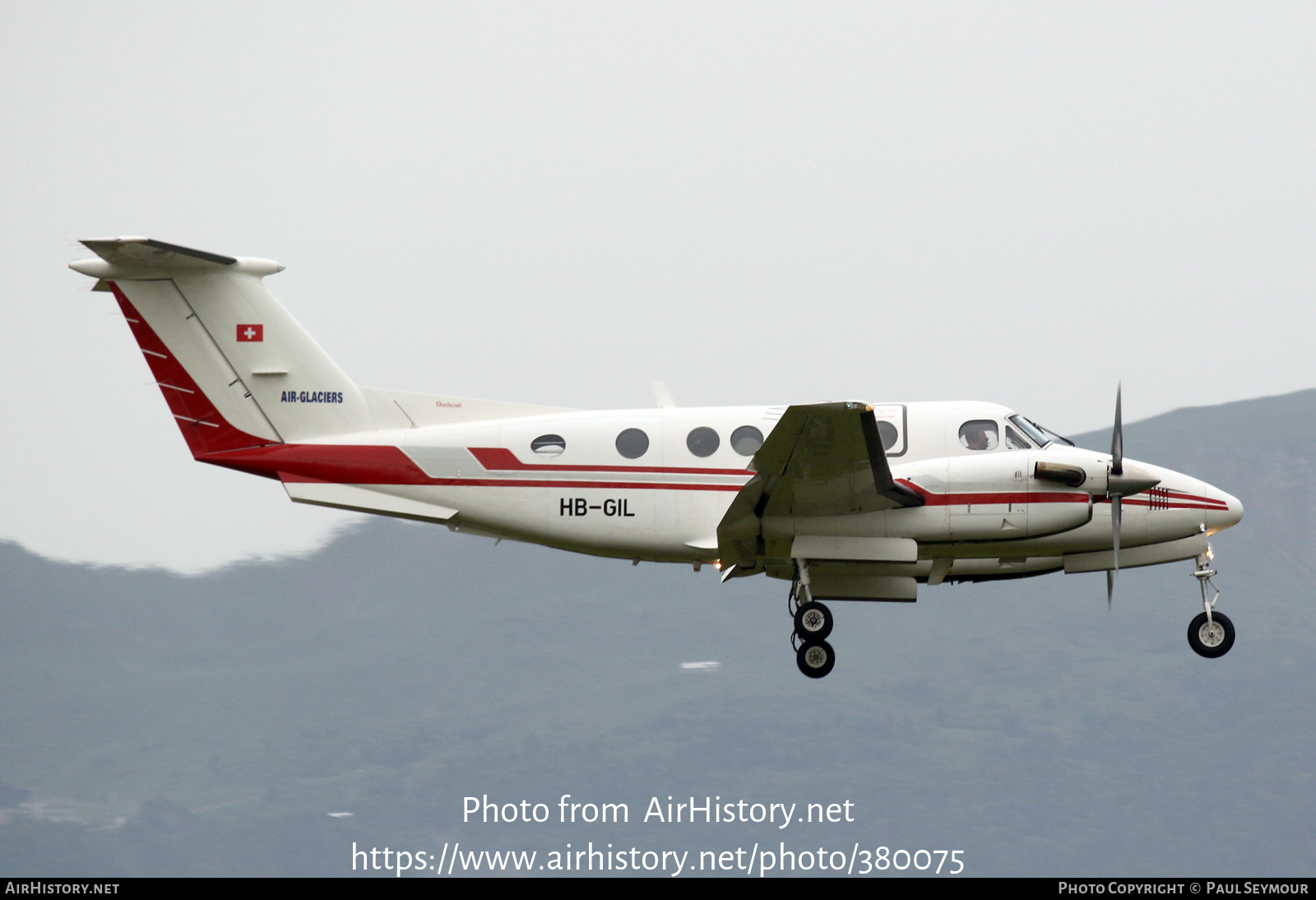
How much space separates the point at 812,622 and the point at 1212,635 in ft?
18.0

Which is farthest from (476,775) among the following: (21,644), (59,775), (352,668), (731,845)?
(21,644)

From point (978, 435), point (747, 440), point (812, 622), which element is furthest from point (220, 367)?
point (978, 435)

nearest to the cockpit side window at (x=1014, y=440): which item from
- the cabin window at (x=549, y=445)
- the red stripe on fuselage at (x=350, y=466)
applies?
the red stripe on fuselage at (x=350, y=466)

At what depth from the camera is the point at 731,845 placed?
124 meters

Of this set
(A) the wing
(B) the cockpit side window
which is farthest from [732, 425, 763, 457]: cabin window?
(B) the cockpit side window

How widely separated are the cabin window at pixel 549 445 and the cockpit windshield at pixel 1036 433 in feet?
19.6

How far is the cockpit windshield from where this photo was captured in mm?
17422

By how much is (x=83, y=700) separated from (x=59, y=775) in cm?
765

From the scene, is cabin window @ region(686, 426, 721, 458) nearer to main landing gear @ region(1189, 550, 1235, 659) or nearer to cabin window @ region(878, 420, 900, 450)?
cabin window @ region(878, 420, 900, 450)

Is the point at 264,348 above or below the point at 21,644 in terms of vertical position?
above

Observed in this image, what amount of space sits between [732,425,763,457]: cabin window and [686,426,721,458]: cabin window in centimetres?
24
